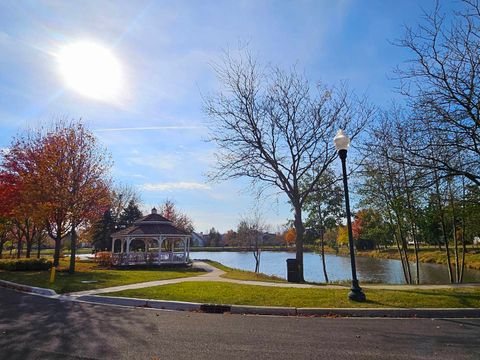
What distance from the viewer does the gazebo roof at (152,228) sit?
28.0 m

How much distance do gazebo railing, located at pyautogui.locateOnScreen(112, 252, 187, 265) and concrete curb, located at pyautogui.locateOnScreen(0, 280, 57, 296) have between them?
11.1 metres

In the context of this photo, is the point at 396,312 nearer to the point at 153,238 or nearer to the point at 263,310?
the point at 263,310

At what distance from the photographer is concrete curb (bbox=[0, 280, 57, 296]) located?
12.7m

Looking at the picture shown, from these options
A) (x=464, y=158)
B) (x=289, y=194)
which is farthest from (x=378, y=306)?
(x=289, y=194)

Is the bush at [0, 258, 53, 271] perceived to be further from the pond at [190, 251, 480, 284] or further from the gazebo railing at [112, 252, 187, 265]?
the pond at [190, 251, 480, 284]

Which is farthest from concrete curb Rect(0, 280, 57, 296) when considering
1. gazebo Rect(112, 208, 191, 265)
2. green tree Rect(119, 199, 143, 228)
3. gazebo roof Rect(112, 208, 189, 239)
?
green tree Rect(119, 199, 143, 228)

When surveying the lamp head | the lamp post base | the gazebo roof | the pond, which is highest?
the lamp head

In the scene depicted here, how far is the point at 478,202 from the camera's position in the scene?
1352cm

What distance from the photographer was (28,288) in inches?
541

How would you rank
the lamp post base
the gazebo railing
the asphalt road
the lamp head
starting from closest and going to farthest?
the asphalt road → the lamp post base → the lamp head → the gazebo railing

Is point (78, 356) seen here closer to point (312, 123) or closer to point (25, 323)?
point (25, 323)

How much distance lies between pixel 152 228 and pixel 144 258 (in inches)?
107

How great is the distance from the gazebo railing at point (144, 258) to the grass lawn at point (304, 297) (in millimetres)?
15336

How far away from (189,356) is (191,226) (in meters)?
68.9
